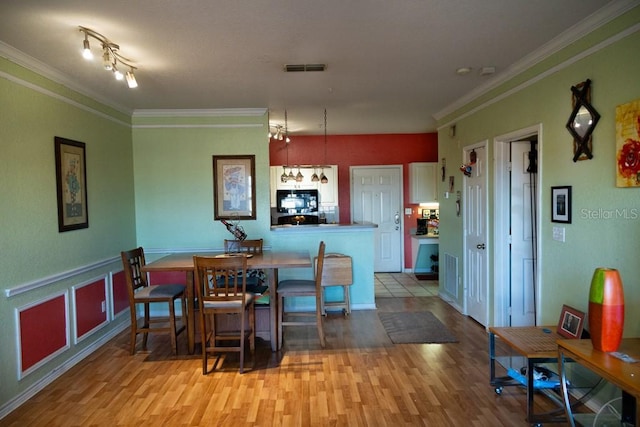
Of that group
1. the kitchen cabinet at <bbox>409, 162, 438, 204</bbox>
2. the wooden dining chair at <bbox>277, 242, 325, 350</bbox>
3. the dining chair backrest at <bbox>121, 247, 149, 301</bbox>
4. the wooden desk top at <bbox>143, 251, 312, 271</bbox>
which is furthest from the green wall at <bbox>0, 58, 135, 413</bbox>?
the kitchen cabinet at <bbox>409, 162, 438, 204</bbox>

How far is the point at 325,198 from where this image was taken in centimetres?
723

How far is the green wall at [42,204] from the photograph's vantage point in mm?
2777

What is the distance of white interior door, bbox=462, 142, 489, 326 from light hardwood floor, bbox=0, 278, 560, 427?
50 centimetres

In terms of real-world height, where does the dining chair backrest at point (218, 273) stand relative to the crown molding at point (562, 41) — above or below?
below

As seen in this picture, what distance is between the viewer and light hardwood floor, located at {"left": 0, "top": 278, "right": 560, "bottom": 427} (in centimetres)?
262

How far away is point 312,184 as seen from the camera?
23.7 feet

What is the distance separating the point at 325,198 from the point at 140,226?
3282 millimetres

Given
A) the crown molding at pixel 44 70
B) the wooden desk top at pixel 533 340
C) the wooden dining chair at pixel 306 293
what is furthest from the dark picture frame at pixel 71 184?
the wooden desk top at pixel 533 340

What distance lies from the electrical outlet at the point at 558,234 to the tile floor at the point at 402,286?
299 centimetres

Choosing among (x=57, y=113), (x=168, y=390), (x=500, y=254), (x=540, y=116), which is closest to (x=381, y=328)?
(x=500, y=254)

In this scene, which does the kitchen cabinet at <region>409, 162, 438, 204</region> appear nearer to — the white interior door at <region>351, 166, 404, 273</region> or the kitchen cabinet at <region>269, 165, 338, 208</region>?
the white interior door at <region>351, 166, 404, 273</region>

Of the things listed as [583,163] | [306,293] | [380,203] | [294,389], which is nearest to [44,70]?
[306,293]

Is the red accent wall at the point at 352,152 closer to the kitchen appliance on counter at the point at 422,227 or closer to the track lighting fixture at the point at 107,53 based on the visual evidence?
the kitchen appliance on counter at the point at 422,227

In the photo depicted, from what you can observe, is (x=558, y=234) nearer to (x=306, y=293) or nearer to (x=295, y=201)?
(x=306, y=293)
